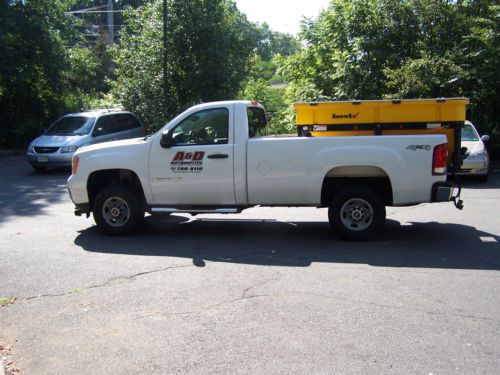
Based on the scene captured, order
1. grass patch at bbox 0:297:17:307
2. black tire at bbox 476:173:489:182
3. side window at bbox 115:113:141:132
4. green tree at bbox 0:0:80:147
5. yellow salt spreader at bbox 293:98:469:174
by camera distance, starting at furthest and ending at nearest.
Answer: green tree at bbox 0:0:80:147
side window at bbox 115:113:141:132
black tire at bbox 476:173:489:182
yellow salt spreader at bbox 293:98:469:174
grass patch at bbox 0:297:17:307

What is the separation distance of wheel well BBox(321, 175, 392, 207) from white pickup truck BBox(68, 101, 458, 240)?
0.01 meters

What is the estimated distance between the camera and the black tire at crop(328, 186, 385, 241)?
7.64 metres

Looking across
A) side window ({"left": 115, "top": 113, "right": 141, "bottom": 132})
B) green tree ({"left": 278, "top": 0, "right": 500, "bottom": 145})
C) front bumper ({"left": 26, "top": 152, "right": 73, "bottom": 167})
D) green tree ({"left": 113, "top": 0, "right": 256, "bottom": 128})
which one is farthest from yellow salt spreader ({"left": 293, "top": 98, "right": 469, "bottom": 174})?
green tree ({"left": 113, "top": 0, "right": 256, "bottom": 128})

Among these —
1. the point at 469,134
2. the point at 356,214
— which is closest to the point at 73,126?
the point at 469,134

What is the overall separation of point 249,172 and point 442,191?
260cm

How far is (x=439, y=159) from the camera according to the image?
7363mm

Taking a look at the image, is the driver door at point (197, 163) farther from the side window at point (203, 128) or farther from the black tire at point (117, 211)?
the black tire at point (117, 211)

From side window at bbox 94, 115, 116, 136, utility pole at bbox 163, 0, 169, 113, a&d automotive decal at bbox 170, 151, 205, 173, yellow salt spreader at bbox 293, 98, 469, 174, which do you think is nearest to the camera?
a&d automotive decal at bbox 170, 151, 205, 173

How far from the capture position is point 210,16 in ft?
66.7

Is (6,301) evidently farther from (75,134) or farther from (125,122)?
(125,122)

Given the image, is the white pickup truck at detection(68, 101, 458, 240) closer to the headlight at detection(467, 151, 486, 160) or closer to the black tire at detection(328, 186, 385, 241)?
the black tire at detection(328, 186, 385, 241)

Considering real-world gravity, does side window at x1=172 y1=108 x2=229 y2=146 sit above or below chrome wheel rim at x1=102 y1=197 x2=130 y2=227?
above

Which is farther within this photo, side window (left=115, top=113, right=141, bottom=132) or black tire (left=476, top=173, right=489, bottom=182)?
side window (left=115, top=113, right=141, bottom=132)

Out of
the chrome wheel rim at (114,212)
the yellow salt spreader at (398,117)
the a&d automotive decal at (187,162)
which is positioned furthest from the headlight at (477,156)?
the chrome wheel rim at (114,212)
